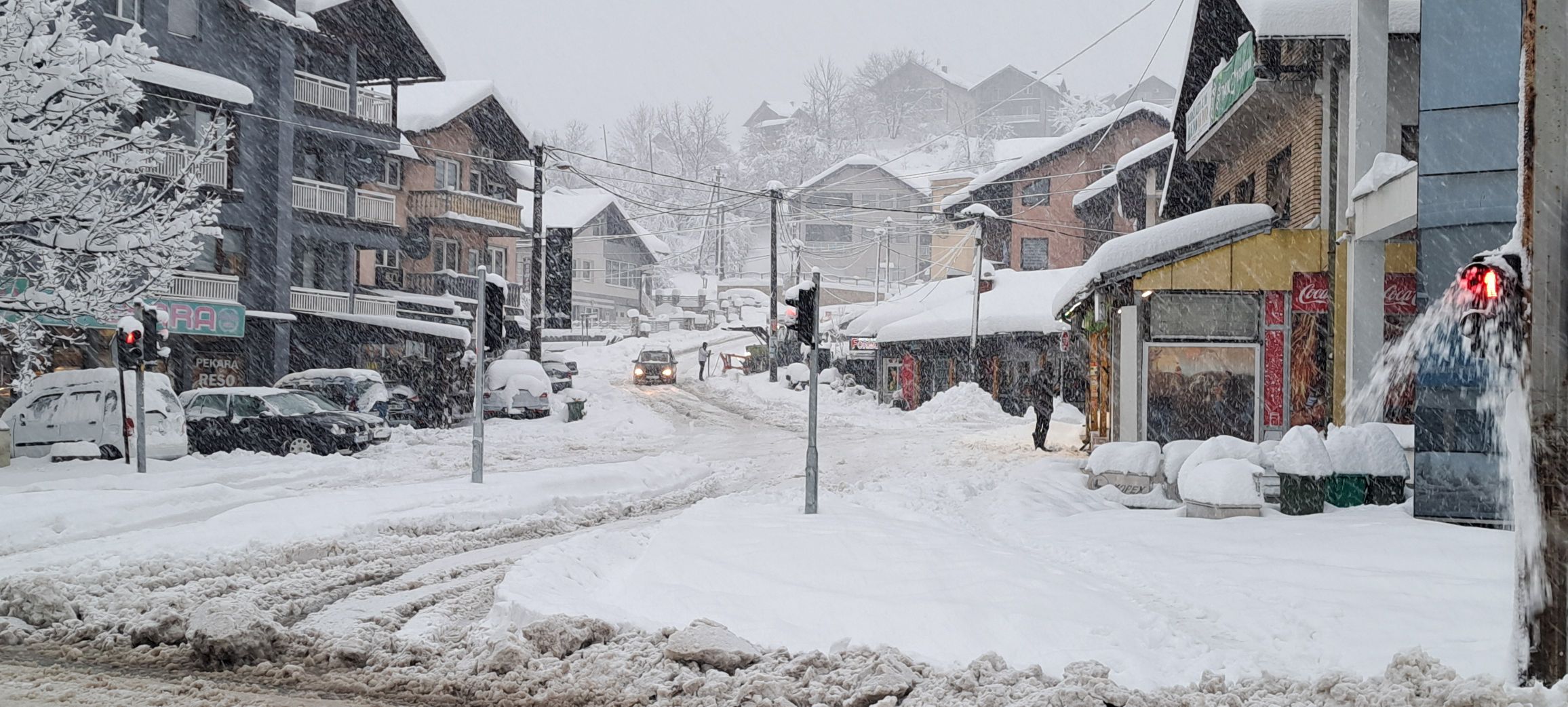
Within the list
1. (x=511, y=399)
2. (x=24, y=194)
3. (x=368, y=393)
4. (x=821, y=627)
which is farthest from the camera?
(x=511, y=399)

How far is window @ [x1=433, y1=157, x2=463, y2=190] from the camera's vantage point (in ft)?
146

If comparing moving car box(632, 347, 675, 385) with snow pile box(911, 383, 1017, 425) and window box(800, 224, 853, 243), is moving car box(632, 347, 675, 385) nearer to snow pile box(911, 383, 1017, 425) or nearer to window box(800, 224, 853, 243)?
snow pile box(911, 383, 1017, 425)

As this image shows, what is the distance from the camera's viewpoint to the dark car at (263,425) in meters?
21.5

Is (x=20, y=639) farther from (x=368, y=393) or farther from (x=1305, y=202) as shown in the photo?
(x=368, y=393)

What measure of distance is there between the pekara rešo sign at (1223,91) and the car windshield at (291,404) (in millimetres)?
17281

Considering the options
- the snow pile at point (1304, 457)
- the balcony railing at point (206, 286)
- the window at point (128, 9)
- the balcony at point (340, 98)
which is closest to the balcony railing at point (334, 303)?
the balcony railing at point (206, 286)

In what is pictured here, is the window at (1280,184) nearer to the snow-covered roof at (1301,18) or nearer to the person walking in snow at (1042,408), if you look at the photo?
the snow-covered roof at (1301,18)

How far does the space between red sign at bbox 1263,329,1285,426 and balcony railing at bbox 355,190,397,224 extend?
2792 cm

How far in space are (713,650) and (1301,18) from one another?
12864mm

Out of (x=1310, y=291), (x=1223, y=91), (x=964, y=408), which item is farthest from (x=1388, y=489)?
(x=964, y=408)

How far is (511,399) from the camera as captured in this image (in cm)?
3212

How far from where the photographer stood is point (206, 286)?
30.0 meters

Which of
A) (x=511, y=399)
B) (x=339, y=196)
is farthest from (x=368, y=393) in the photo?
(x=339, y=196)

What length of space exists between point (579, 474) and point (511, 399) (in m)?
16.0
